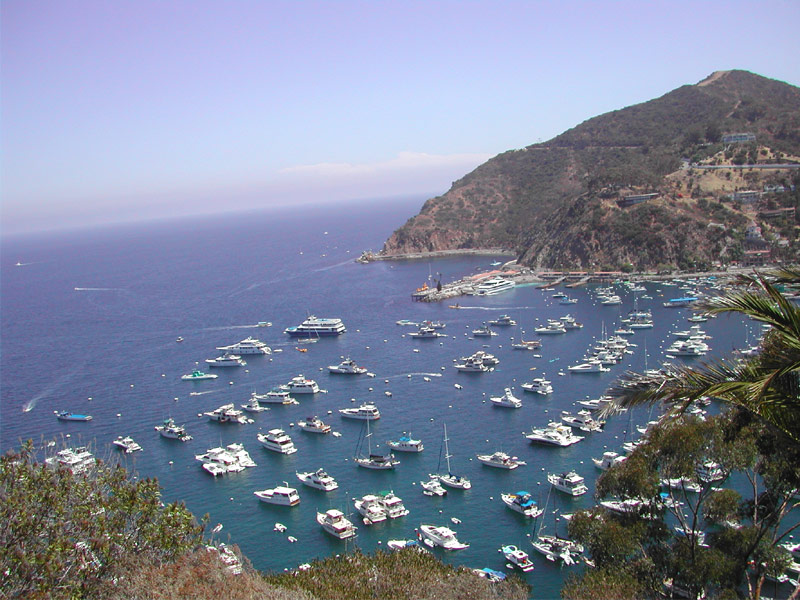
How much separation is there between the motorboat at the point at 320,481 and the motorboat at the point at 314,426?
5602 mm

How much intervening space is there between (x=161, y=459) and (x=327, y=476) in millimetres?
9005

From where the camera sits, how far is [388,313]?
63.2m

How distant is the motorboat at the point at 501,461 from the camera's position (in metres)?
27.1

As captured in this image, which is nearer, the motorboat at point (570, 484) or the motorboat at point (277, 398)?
the motorboat at point (570, 484)

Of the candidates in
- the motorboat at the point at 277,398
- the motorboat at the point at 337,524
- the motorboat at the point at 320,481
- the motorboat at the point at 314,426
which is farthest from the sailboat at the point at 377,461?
the motorboat at the point at 277,398

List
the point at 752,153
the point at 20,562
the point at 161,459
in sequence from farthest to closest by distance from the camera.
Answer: the point at 752,153, the point at 161,459, the point at 20,562

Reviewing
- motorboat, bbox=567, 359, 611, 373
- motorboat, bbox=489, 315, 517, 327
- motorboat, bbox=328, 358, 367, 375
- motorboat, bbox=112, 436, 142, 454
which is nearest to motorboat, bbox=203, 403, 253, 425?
motorboat, bbox=112, 436, 142, 454

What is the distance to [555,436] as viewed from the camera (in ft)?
95.9

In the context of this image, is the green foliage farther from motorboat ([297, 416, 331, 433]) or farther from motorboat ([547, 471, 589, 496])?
motorboat ([297, 416, 331, 433])

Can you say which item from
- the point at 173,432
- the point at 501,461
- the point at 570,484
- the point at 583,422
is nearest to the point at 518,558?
the point at 570,484

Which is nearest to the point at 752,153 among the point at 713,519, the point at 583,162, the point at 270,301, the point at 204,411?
the point at 583,162

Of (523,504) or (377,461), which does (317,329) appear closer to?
(377,461)

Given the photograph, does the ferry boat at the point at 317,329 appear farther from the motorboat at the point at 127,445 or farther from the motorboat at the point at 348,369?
the motorboat at the point at 127,445

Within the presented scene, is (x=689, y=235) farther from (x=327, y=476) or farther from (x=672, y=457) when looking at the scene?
(x=672, y=457)
